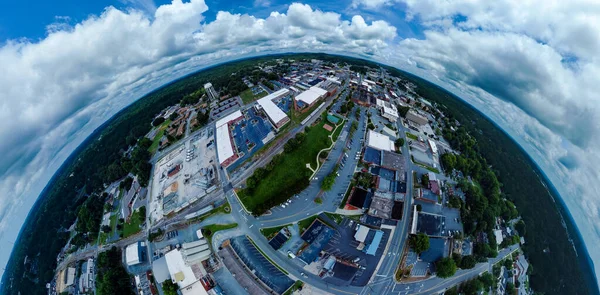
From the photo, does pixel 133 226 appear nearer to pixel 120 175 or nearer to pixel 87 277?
pixel 87 277

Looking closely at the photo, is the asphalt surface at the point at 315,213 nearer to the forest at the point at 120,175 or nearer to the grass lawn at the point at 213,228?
the grass lawn at the point at 213,228

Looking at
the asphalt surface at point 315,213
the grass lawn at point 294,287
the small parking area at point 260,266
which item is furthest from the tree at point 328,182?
the small parking area at point 260,266

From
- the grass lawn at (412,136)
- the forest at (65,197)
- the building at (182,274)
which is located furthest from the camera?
the grass lawn at (412,136)

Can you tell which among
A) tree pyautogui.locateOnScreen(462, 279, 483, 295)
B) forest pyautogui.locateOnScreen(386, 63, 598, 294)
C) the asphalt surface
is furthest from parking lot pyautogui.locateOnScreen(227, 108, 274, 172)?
forest pyautogui.locateOnScreen(386, 63, 598, 294)

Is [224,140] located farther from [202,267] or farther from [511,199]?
[511,199]

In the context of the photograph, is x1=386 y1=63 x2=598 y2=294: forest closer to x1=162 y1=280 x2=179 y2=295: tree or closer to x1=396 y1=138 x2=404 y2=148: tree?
x1=396 y1=138 x2=404 y2=148: tree

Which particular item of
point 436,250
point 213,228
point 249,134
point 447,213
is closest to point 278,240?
point 213,228

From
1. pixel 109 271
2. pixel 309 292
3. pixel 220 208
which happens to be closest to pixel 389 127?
pixel 309 292
